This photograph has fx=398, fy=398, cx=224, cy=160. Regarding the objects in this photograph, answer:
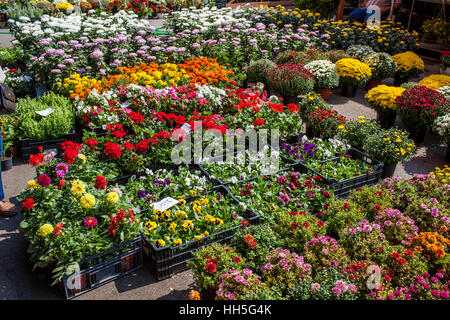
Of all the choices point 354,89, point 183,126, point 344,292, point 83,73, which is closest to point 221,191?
point 183,126

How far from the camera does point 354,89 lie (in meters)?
9.65

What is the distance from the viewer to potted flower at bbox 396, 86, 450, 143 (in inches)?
273

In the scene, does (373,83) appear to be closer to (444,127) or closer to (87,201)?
(444,127)

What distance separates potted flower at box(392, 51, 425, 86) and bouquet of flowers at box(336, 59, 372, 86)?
1.37 meters

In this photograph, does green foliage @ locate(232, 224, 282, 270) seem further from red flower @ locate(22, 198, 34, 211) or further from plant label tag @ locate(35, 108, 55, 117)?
plant label tag @ locate(35, 108, 55, 117)

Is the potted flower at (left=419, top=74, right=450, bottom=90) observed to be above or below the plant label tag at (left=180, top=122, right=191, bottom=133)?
below

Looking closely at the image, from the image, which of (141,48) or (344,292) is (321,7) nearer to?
(141,48)

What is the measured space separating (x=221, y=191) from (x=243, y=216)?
0.60 m

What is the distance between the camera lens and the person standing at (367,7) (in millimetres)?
14681

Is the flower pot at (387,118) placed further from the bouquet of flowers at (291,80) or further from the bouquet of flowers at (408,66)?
the bouquet of flowers at (408,66)

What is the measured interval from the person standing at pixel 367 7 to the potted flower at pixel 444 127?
330 inches

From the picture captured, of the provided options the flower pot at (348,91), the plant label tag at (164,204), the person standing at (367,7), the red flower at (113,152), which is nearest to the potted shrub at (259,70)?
the flower pot at (348,91)

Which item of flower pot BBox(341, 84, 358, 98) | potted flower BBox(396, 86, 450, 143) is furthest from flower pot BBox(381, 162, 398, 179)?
flower pot BBox(341, 84, 358, 98)

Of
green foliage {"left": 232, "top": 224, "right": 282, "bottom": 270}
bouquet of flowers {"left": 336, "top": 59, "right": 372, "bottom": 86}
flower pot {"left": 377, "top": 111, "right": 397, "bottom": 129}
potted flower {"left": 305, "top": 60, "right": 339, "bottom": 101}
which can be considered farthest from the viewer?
bouquet of flowers {"left": 336, "top": 59, "right": 372, "bottom": 86}
